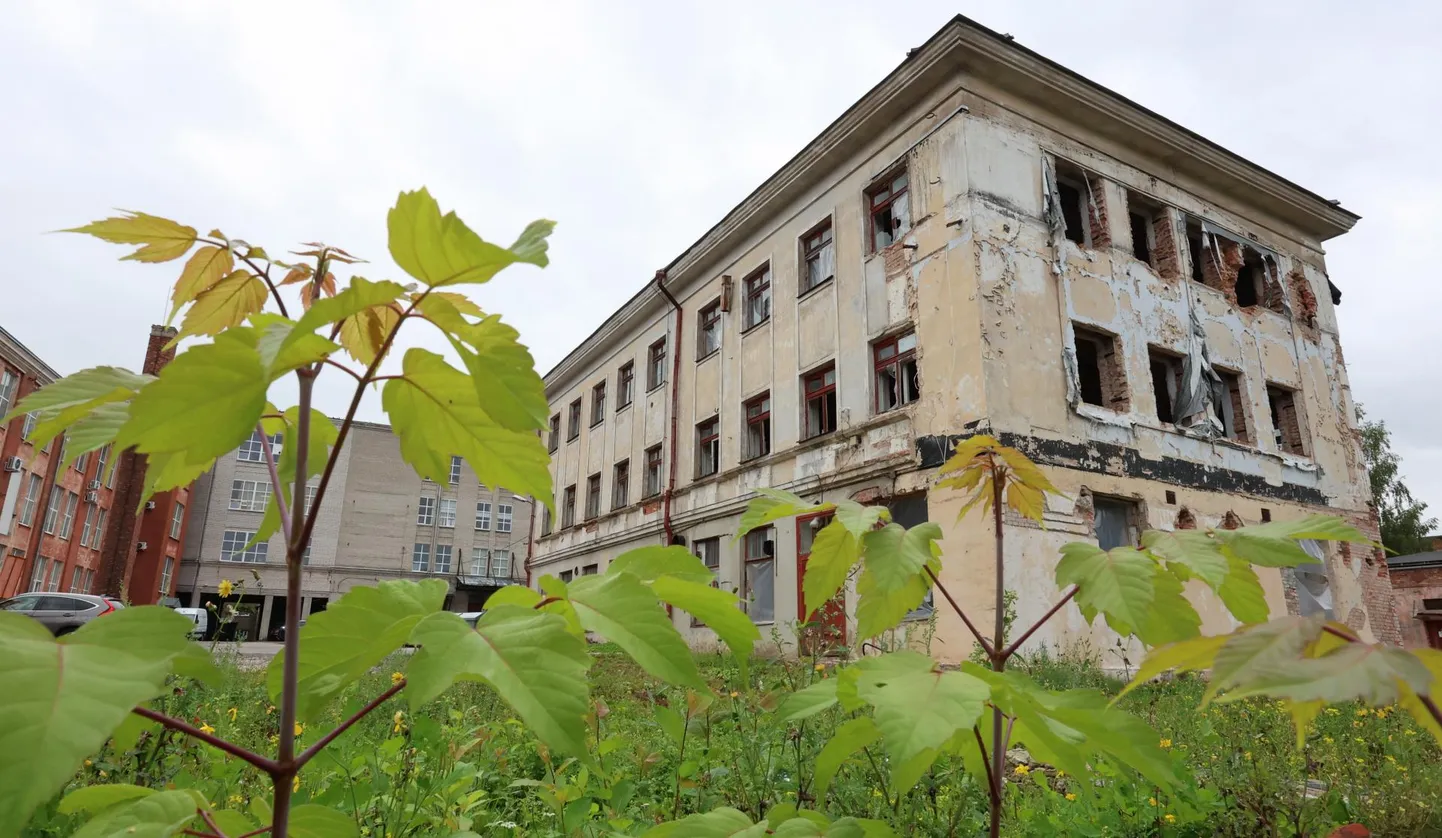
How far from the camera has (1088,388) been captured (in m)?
12.6

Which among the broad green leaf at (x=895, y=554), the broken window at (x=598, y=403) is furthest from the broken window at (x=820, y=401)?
the broad green leaf at (x=895, y=554)

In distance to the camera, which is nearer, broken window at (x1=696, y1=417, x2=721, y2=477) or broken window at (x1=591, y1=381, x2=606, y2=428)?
broken window at (x1=696, y1=417, x2=721, y2=477)

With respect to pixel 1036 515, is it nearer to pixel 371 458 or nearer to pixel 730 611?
pixel 730 611

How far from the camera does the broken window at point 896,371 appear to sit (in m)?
12.0

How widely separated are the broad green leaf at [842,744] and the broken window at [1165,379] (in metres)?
13.5

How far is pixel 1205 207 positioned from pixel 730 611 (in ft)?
54.9

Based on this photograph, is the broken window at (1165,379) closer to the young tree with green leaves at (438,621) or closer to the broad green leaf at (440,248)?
the young tree with green leaves at (438,621)

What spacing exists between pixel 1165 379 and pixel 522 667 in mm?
14691

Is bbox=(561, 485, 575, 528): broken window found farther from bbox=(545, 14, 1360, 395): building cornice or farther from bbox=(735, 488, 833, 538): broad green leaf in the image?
bbox=(735, 488, 833, 538): broad green leaf

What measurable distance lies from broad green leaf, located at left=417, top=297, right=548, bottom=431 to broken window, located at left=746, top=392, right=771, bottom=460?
1415 cm

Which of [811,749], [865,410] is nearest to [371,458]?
[865,410]

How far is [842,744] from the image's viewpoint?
47.3 inches

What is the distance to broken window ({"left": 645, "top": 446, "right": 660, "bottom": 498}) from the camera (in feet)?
61.7

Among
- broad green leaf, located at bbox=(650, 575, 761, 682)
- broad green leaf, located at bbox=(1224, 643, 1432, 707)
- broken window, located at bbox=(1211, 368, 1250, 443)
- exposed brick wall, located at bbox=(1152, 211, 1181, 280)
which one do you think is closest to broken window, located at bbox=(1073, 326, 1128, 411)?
exposed brick wall, located at bbox=(1152, 211, 1181, 280)
